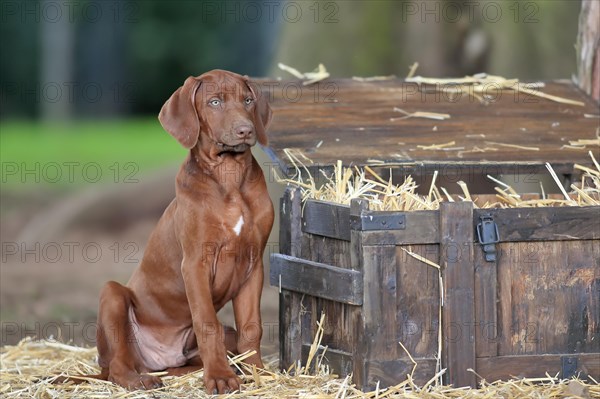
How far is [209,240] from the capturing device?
5.25 metres

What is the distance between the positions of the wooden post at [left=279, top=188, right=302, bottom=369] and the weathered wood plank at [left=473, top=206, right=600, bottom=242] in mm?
1034

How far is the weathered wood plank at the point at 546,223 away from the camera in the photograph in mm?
5180

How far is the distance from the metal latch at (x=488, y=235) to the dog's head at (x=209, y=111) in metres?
1.26

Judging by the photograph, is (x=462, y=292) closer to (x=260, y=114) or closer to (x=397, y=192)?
(x=397, y=192)

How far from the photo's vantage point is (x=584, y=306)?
5.30m

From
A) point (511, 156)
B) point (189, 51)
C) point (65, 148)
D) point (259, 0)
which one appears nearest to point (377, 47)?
point (511, 156)

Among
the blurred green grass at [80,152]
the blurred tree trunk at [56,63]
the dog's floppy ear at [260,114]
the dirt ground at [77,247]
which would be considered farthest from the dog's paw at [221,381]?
the blurred tree trunk at [56,63]

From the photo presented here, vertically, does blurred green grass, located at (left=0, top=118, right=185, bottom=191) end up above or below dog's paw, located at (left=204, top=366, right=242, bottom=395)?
above

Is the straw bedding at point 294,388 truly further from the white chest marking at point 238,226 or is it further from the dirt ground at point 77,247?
the dirt ground at point 77,247

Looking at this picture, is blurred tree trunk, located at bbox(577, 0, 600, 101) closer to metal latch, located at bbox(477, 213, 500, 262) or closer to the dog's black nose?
metal latch, located at bbox(477, 213, 500, 262)

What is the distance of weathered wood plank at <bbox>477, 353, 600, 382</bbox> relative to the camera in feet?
17.1

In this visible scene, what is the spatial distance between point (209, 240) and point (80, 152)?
17773 mm

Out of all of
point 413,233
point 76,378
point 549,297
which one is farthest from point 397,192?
point 76,378

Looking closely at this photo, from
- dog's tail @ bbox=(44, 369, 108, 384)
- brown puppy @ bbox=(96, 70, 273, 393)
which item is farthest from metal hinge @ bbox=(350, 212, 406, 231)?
dog's tail @ bbox=(44, 369, 108, 384)
